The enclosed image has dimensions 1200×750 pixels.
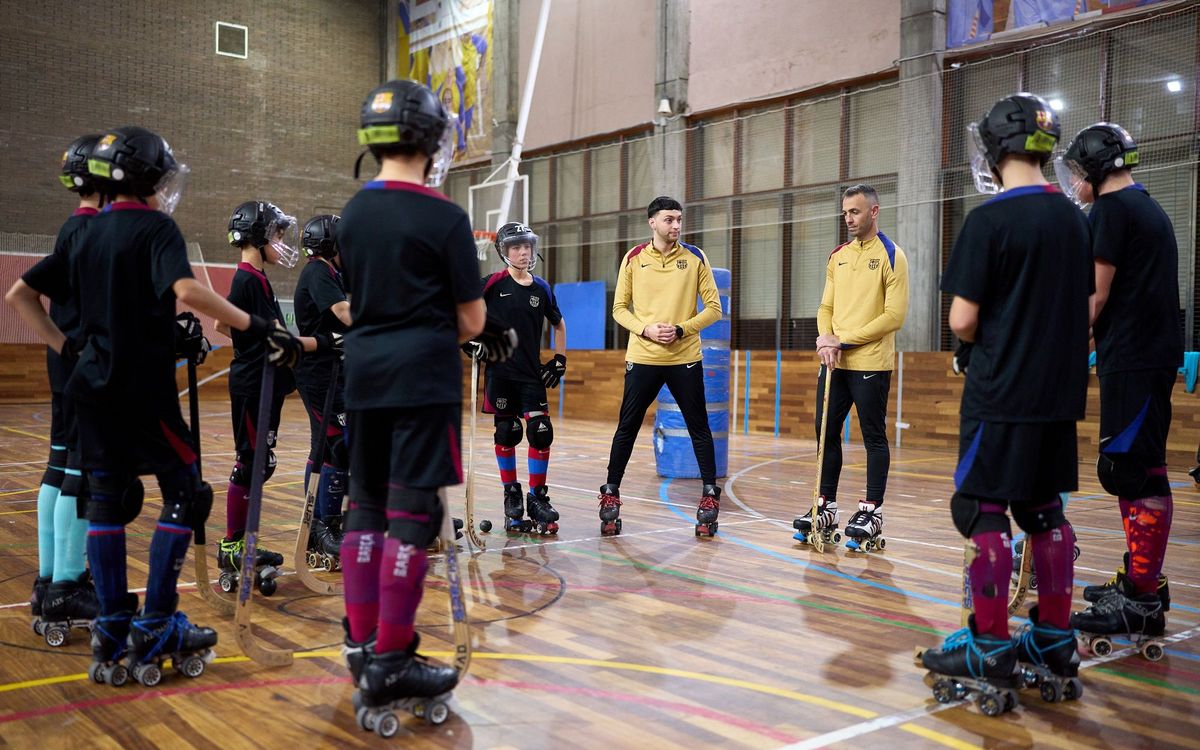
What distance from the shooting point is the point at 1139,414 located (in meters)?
3.70

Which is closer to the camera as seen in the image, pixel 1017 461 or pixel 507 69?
pixel 1017 461

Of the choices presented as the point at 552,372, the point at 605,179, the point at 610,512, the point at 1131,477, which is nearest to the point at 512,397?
the point at 552,372

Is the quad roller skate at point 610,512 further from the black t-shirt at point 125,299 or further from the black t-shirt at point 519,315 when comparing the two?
the black t-shirt at point 125,299

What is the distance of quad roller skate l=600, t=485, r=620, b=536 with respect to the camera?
6.07 metres

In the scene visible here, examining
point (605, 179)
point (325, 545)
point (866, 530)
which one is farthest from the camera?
point (605, 179)

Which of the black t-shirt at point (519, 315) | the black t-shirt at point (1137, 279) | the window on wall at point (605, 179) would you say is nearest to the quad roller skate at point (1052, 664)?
the black t-shirt at point (1137, 279)

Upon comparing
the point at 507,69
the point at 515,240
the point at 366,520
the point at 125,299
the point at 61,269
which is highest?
the point at 507,69

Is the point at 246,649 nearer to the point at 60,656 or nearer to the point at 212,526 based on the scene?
the point at 60,656

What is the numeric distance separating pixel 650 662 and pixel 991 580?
4.02ft

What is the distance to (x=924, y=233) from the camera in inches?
515

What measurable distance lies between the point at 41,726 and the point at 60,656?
0.78 m

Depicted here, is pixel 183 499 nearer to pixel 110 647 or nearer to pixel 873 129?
pixel 110 647

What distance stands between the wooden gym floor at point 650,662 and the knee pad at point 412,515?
0.59 metres

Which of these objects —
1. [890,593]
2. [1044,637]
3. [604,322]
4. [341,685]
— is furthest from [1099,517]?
[604,322]
